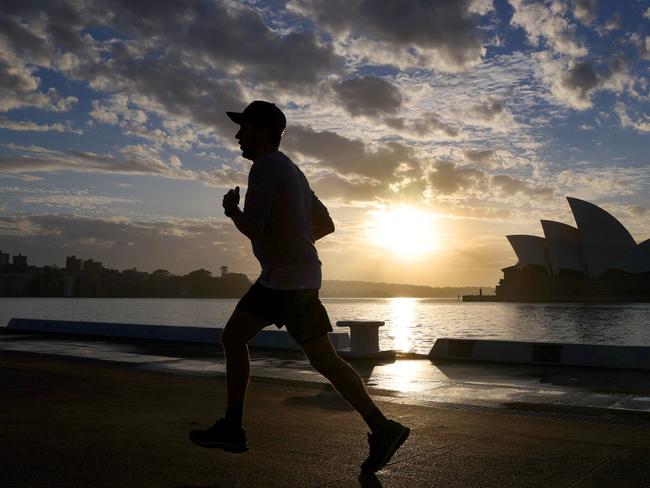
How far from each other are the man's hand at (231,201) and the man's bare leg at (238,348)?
1.73 feet

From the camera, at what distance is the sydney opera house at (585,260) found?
91.3 meters

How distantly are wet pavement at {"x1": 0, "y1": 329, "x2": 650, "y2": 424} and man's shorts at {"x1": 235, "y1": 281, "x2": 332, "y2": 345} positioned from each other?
8.63 feet

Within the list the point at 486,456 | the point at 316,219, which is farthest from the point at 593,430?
the point at 316,219

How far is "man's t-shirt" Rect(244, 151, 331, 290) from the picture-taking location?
10.9 ft

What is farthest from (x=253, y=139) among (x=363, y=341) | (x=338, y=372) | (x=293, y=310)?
(x=363, y=341)

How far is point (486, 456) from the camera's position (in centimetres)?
370

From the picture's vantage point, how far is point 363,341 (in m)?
9.80

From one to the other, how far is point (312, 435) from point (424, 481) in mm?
1206

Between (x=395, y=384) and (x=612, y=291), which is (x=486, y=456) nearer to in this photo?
(x=395, y=384)

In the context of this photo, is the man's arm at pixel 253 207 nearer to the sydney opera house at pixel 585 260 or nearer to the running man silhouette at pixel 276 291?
the running man silhouette at pixel 276 291

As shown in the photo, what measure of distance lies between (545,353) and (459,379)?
220cm

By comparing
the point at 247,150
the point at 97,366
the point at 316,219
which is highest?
the point at 247,150

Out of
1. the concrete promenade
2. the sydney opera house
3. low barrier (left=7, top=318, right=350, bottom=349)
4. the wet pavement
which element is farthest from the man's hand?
the sydney opera house

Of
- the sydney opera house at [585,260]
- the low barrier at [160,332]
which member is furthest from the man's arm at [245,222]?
the sydney opera house at [585,260]
